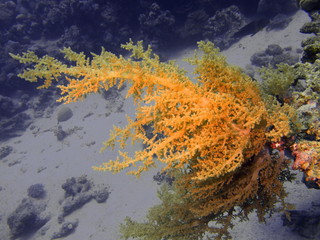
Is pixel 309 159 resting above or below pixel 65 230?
above

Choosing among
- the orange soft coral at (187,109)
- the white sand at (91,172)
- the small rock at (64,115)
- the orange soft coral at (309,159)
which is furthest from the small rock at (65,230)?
the orange soft coral at (309,159)

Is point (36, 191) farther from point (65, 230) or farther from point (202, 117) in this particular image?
point (202, 117)

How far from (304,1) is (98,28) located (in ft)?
46.9

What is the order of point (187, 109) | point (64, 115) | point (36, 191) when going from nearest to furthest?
point (187, 109) < point (36, 191) < point (64, 115)

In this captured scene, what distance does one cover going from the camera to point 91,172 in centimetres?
1105

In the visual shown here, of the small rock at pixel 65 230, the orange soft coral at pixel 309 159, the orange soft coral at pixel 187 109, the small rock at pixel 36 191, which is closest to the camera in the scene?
the orange soft coral at pixel 187 109

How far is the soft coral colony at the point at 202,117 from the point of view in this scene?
7.39ft

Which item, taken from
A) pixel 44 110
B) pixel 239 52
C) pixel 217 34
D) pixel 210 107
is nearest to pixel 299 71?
pixel 210 107

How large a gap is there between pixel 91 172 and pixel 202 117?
397 inches

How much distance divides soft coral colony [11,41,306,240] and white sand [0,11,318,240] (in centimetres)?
257

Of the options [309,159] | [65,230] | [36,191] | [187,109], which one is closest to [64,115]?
[36,191]

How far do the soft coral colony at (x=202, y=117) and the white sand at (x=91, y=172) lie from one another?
2570 millimetres

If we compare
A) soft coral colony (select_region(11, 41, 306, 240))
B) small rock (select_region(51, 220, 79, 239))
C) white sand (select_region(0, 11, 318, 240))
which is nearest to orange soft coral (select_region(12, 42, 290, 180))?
soft coral colony (select_region(11, 41, 306, 240))

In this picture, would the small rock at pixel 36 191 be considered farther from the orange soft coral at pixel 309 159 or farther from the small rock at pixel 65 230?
the orange soft coral at pixel 309 159
